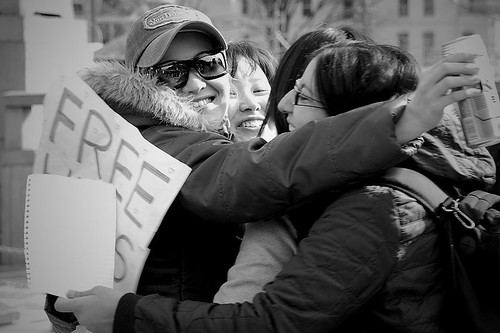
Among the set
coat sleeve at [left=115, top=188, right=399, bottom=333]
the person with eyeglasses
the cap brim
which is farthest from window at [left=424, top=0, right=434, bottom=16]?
coat sleeve at [left=115, top=188, right=399, bottom=333]

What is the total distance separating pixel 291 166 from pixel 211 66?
2.31 ft

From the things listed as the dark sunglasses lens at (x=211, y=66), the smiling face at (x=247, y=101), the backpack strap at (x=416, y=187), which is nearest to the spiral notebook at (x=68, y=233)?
the dark sunglasses lens at (x=211, y=66)

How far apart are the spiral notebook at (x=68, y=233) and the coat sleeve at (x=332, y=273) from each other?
46 cm

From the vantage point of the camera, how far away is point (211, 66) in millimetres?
2396

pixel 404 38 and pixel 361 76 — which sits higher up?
pixel 361 76

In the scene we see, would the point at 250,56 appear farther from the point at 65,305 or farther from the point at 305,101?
the point at 65,305

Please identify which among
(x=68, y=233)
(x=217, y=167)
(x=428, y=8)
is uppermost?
(x=217, y=167)

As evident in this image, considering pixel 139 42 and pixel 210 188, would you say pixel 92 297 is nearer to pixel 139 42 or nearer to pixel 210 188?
pixel 210 188

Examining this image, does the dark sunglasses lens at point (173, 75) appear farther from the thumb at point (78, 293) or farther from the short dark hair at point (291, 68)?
the thumb at point (78, 293)

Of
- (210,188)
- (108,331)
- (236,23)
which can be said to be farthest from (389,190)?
(236,23)

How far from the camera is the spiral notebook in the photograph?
6.87ft

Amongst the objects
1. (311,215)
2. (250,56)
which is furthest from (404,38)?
(311,215)

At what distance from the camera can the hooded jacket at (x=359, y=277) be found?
5.63 feet

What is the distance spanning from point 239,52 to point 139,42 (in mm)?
1138
